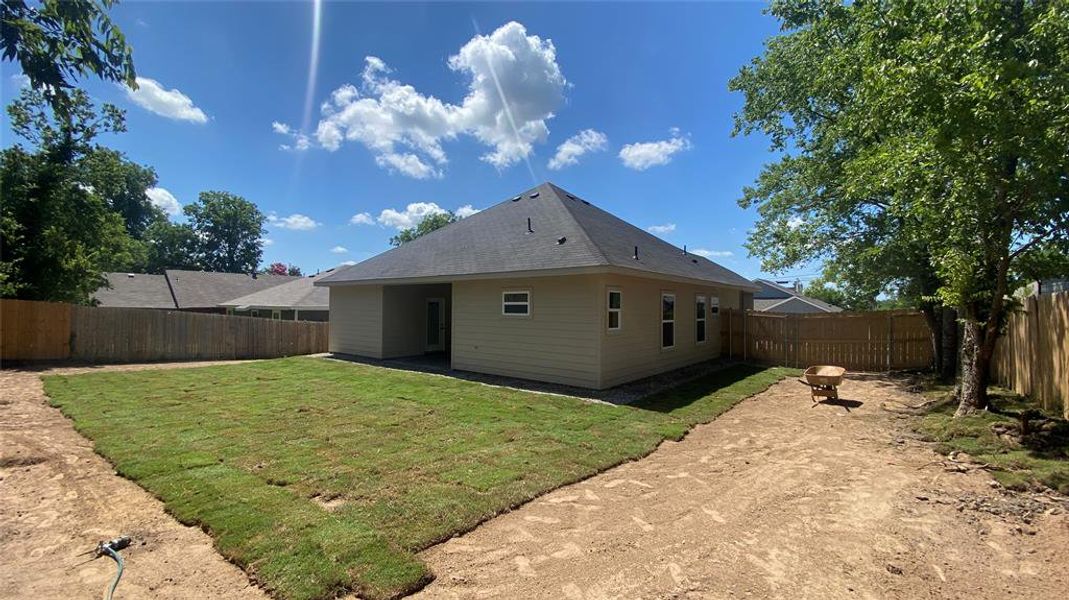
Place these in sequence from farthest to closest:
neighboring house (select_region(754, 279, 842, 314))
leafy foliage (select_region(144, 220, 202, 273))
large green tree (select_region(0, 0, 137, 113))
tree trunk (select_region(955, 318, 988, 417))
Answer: leafy foliage (select_region(144, 220, 202, 273)) < neighboring house (select_region(754, 279, 842, 314)) < tree trunk (select_region(955, 318, 988, 417)) < large green tree (select_region(0, 0, 137, 113))

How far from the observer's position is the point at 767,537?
147 inches

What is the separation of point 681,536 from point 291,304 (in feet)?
80.0

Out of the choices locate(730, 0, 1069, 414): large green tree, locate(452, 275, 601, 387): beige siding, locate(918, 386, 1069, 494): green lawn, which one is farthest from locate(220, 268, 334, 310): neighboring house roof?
locate(918, 386, 1069, 494): green lawn

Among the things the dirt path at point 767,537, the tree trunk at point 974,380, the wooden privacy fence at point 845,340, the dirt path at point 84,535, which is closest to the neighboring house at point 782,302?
the wooden privacy fence at point 845,340

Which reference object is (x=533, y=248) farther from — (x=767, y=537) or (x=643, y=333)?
(x=767, y=537)

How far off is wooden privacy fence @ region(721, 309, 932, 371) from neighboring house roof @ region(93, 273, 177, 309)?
33601mm

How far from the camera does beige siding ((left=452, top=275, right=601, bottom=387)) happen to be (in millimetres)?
10055

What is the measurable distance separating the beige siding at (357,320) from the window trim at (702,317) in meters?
10.2

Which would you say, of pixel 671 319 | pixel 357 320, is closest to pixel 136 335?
pixel 357 320

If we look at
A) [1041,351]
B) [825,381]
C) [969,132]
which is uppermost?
[969,132]

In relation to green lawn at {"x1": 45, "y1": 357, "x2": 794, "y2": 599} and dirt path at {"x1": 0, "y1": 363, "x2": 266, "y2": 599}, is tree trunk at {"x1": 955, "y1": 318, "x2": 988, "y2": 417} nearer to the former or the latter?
green lawn at {"x1": 45, "y1": 357, "x2": 794, "y2": 599}

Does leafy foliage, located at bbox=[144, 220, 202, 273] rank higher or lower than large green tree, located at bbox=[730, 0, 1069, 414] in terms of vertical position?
higher

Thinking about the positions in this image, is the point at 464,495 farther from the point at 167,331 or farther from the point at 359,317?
the point at 167,331

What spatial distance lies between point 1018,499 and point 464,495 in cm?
541
